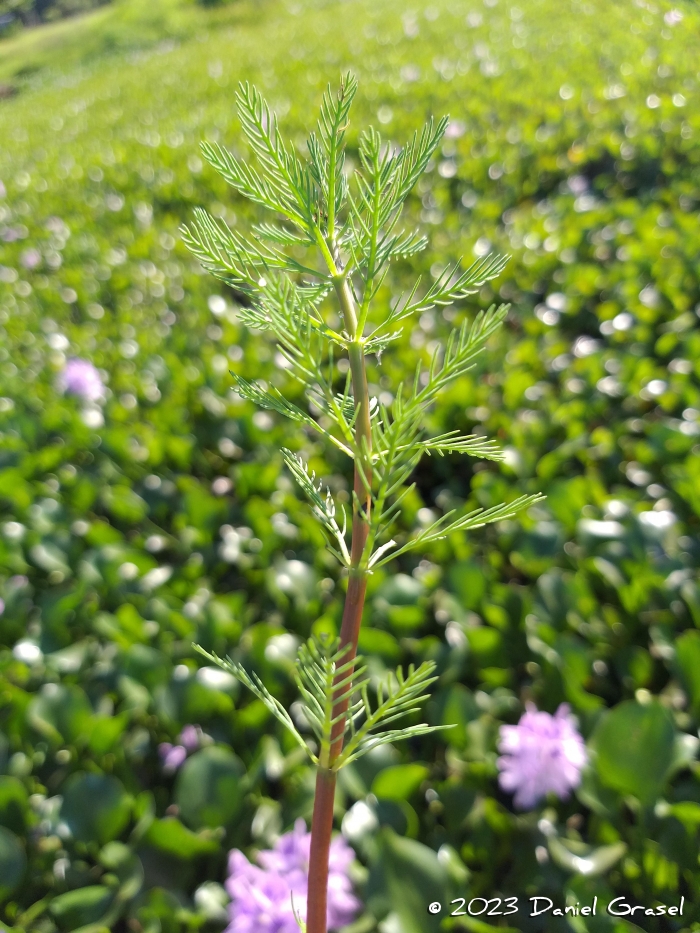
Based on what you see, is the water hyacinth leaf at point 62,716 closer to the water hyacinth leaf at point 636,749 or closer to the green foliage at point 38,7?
the water hyacinth leaf at point 636,749

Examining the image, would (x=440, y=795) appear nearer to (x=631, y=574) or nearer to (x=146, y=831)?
(x=146, y=831)

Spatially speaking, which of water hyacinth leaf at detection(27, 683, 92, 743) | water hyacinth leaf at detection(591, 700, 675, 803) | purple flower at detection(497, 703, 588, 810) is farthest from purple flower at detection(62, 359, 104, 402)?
water hyacinth leaf at detection(591, 700, 675, 803)

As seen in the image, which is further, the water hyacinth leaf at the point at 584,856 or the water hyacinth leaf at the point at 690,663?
the water hyacinth leaf at the point at 690,663

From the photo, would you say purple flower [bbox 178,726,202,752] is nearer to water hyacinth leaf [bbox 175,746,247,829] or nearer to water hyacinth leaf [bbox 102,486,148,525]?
water hyacinth leaf [bbox 175,746,247,829]

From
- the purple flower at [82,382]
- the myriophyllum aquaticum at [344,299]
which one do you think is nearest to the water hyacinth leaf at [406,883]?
the myriophyllum aquaticum at [344,299]

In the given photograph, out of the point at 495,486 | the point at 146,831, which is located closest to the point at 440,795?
the point at 146,831

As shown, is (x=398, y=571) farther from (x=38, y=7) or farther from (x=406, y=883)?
(x=38, y=7)
